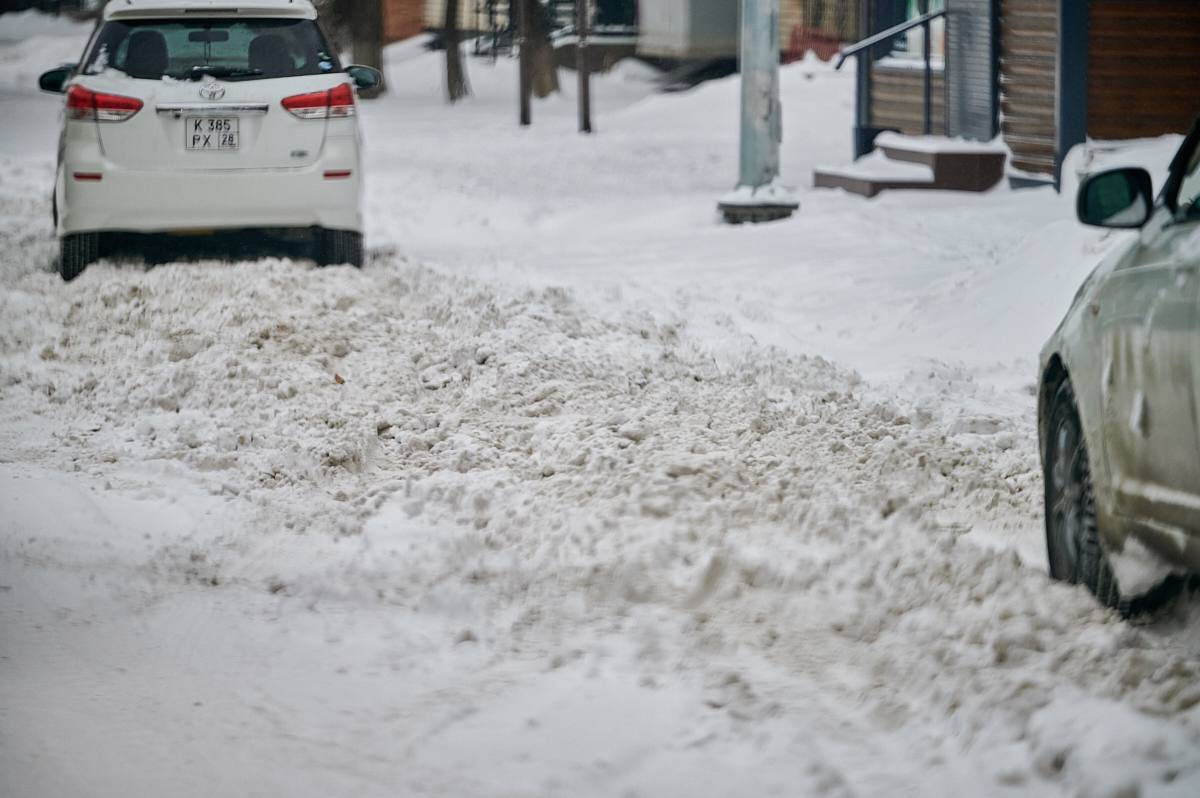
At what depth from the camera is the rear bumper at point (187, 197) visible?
34.2 feet

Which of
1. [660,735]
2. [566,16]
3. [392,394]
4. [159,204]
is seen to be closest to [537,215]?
[159,204]

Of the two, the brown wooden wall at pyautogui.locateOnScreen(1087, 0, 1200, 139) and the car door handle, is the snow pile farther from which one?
the car door handle

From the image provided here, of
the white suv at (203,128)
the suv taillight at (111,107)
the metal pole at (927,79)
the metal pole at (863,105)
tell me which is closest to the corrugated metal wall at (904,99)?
the metal pole at (863,105)

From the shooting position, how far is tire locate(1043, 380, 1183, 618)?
436 cm

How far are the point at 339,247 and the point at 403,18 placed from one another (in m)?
38.4

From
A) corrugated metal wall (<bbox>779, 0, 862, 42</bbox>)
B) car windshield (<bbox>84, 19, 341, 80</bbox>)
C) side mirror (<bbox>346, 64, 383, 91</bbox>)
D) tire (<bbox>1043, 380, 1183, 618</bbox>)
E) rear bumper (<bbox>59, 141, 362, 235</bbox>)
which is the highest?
corrugated metal wall (<bbox>779, 0, 862, 42</bbox>)

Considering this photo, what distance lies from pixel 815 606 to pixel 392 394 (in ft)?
11.6

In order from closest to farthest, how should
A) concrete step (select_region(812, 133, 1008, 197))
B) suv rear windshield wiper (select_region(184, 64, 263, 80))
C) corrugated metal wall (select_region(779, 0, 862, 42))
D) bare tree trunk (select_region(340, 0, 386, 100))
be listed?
suv rear windshield wiper (select_region(184, 64, 263, 80)), concrete step (select_region(812, 133, 1008, 197)), bare tree trunk (select_region(340, 0, 386, 100)), corrugated metal wall (select_region(779, 0, 862, 42))

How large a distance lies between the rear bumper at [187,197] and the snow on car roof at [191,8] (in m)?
0.97

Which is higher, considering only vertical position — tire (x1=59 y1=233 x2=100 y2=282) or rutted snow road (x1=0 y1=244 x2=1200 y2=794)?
tire (x1=59 y1=233 x2=100 y2=282)

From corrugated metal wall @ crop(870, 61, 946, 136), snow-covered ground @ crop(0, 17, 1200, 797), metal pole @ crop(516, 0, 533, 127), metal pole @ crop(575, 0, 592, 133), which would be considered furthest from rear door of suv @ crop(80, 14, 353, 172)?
metal pole @ crop(516, 0, 533, 127)

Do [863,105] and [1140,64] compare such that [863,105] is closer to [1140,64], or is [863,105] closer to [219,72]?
[1140,64]

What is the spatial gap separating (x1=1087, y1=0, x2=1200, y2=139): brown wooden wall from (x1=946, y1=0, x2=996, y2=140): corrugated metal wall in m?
2.14

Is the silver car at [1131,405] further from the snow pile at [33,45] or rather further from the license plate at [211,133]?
the snow pile at [33,45]
